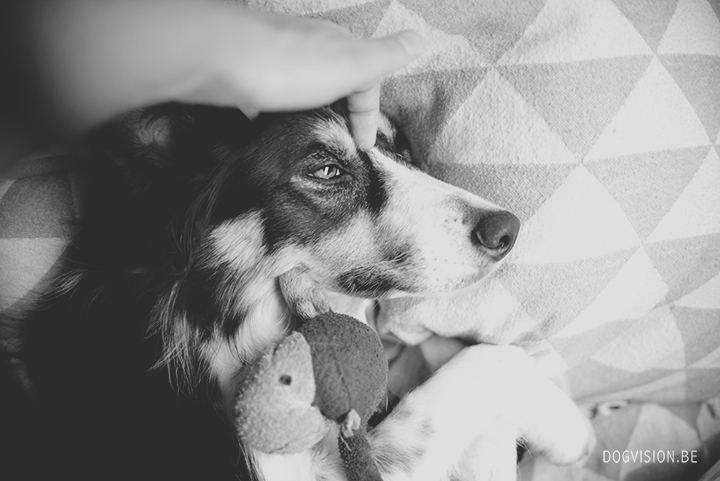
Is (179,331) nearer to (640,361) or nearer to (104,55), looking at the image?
(104,55)

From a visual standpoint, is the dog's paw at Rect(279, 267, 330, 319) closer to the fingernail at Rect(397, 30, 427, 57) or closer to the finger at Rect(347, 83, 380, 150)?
the finger at Rect(347, 83, 380, 150)

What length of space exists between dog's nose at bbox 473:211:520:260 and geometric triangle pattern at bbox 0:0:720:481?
0.13 m

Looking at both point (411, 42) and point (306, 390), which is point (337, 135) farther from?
point (306, 390)

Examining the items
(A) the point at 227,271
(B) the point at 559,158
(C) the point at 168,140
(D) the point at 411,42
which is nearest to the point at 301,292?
(A) the point at 227,271

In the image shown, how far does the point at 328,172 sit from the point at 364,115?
0.17 m

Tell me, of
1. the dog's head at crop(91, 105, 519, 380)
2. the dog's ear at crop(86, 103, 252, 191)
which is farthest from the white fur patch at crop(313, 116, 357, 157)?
the dog's ear at crop(86, 103, 252, 191)

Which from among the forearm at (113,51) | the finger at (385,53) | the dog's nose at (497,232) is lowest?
the dog's nose at (497,232)

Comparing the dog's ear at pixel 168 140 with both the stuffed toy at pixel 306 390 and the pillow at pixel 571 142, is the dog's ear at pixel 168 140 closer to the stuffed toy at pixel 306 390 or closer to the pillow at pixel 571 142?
the pillow at pixel 571 142

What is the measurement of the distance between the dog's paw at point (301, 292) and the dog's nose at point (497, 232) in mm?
416

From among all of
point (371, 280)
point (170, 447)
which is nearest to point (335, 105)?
point (371, 280)

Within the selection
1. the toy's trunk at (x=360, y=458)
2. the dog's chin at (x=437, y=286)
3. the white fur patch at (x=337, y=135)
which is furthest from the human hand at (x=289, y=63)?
the toy's trunk at (x=360, y=458)

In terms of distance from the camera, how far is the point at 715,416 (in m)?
1.70

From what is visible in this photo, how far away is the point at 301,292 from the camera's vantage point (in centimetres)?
127

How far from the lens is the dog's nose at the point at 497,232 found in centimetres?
122
